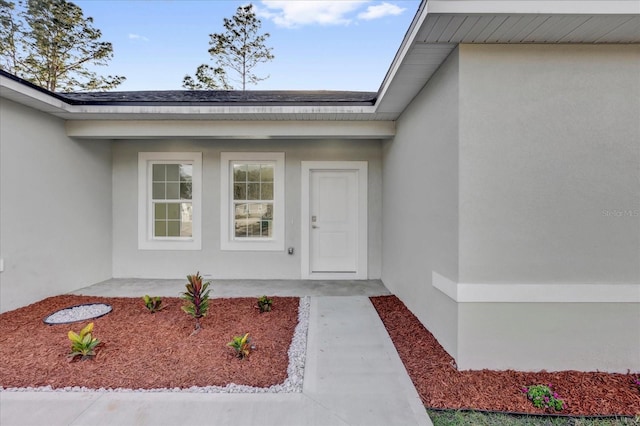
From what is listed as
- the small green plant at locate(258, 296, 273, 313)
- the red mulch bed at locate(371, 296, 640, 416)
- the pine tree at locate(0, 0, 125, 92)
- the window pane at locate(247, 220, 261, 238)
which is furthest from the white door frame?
the pine tree at locate(0, 0, 125, 92)

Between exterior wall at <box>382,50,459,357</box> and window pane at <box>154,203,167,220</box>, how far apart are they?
4.53 meters

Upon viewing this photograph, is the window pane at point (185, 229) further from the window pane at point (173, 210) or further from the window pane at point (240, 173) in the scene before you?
the window pane at point (240, 173)

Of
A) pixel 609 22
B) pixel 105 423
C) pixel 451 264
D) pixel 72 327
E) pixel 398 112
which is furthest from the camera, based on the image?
pixel 398 112

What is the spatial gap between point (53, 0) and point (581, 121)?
16.8 meters

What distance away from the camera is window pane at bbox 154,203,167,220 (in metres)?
6.14

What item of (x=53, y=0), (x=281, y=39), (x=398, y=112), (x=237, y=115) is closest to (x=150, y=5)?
(x=53, y=0)

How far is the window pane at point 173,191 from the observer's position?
241 inches

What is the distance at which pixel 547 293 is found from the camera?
2.68m

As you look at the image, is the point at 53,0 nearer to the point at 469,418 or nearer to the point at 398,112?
the point at 398,112

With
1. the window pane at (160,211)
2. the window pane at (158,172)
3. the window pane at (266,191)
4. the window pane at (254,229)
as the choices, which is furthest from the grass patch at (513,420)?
the window pane at (158,172)

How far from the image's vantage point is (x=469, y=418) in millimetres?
2131

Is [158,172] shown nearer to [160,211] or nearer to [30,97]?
[160,211]

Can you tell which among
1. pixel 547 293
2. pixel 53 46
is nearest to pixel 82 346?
pixel 547 293

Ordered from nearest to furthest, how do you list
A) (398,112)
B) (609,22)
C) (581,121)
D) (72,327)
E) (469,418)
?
1. (469,418)
2. (609,22)
3. (581,121)
4. (72,327)
5. (398,112)
